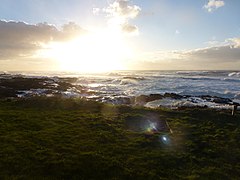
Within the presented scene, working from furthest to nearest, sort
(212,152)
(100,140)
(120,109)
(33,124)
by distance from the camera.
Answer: (120,109) < (33,124) < (100,140) < (212,152)

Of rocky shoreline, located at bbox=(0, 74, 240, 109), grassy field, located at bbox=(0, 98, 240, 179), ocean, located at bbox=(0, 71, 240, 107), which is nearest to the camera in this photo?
grassy field, located at bbox=(0, 98, 240, 179)

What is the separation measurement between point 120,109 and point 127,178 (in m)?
12.6

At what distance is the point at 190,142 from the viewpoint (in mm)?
15047

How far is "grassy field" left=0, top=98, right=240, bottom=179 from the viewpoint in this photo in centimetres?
1116

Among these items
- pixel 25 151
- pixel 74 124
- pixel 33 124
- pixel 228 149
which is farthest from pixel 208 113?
pixel 25 151

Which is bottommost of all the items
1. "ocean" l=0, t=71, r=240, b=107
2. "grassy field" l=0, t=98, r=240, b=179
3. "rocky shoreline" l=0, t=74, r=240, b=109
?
"ocean" l=0, t=71, r=240, b=107

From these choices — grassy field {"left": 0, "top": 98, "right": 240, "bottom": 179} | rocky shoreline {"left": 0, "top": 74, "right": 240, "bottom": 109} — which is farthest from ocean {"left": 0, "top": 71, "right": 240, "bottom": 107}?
grassy field {"left": 0, "top": 98, "right": 240, "bottom": 179}

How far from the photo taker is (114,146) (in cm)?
1391

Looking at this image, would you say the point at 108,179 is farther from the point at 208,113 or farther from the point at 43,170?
the point at 208,113

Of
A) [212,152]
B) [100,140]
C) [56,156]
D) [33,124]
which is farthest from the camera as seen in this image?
[33,124]

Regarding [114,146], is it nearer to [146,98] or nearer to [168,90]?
[146,98]

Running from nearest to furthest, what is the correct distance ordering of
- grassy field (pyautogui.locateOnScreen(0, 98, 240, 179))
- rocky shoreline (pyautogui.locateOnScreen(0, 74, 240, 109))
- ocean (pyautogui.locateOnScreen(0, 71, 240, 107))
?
1. grassy field (pyautogui.locateOnScreen(0, 98, 240, 179))
2. rocky shoreline (pyautogui.locateOnScreen(0, 74, 240, 109))
3. ocean (pyautogui.locateOnScreen(0, 71, 240, 107))

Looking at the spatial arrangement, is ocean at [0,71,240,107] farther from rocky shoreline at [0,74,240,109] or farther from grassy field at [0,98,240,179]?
grassy field at [0,98,240,179]

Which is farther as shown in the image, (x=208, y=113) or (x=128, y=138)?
(x=208, y=113)
